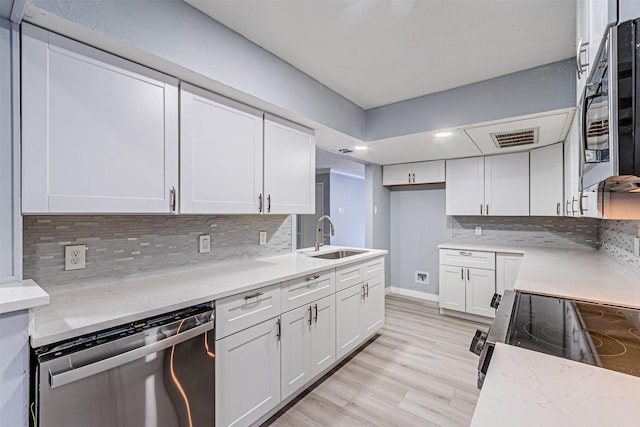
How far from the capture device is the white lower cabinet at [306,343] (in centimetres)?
192

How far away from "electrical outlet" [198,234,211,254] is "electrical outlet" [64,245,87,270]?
25.9 inches

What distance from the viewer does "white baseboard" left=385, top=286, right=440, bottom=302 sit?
431cm

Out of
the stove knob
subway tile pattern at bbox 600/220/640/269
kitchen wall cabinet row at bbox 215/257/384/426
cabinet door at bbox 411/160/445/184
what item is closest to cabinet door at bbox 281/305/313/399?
kitchen wall cabinet row at bbox 215/257/384/426

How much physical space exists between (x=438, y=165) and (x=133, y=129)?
3.62 metres

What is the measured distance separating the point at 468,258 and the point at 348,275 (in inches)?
71.6

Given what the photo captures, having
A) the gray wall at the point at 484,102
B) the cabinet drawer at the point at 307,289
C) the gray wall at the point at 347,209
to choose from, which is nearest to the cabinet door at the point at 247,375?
the cabinet drawer at the point at 307,289

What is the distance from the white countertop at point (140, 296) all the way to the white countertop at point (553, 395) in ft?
3.96

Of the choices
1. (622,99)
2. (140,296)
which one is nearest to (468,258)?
(622,99)

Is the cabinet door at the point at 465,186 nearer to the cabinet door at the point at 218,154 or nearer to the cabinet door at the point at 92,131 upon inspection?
the cabinet door at the point at 218,154

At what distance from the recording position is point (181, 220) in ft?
6.53

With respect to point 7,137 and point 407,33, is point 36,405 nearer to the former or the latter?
point 7,137

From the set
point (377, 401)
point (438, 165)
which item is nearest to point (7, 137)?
point (377, 401)

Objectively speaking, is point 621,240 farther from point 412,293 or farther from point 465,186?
point 412,293

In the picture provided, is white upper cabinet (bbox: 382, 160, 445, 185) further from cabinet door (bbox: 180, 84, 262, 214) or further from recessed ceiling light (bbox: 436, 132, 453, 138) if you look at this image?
cabinet door (bbox: 180, 84, 262, 214)
